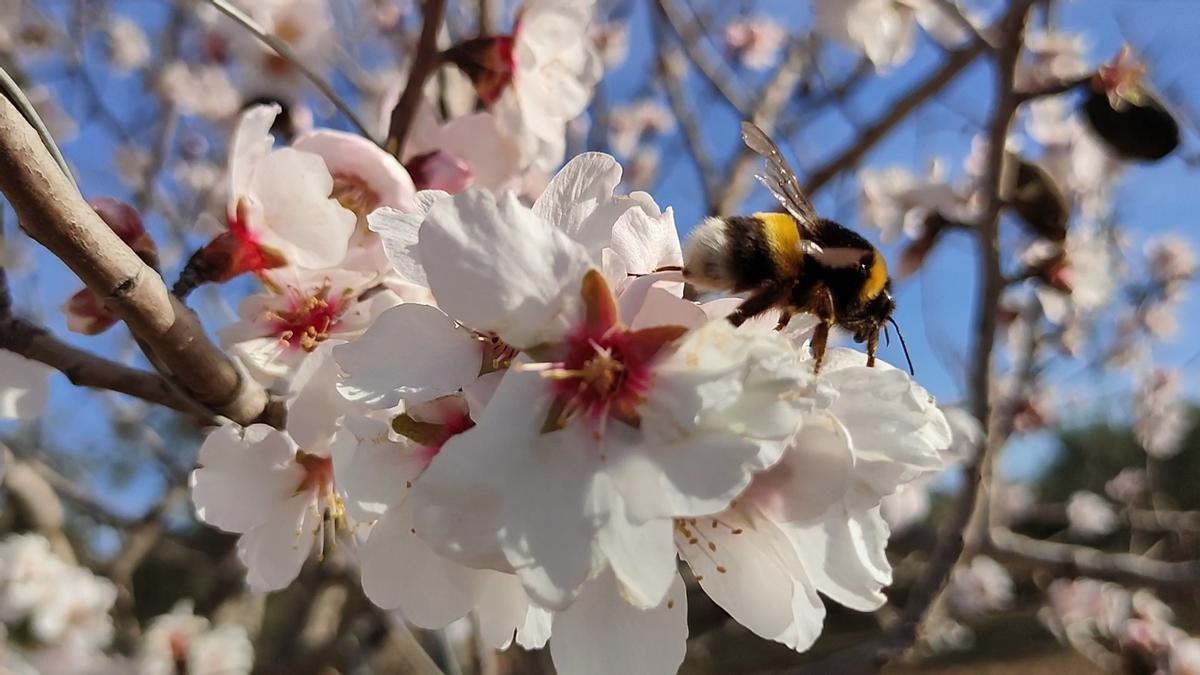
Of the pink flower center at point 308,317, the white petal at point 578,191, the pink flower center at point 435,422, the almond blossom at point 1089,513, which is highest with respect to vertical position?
the white petal at point 578,191

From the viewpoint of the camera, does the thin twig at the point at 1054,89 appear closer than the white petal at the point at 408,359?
No

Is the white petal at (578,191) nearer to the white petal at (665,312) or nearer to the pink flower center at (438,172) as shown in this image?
the white petal at (665,312)

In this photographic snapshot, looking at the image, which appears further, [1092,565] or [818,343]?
[1092,565]

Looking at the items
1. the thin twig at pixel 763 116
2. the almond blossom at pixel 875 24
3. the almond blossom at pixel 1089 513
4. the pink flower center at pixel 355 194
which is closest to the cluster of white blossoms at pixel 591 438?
the pink flower center at pixel 355 194

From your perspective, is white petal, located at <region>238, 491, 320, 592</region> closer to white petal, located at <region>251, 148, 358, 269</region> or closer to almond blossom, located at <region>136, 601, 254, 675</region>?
white petal, located at <region>251, 148, 358, 269</region>

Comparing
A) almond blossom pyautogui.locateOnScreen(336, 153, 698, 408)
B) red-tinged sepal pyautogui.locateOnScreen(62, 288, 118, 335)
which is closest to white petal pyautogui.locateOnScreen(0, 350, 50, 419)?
red-tinged sepal pyautogui.locateOnScreen(62, 288, 118, 335)

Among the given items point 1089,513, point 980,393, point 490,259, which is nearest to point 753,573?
point 490,259

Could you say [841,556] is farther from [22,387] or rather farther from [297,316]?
[22,387]

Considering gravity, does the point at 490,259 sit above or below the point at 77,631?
above
